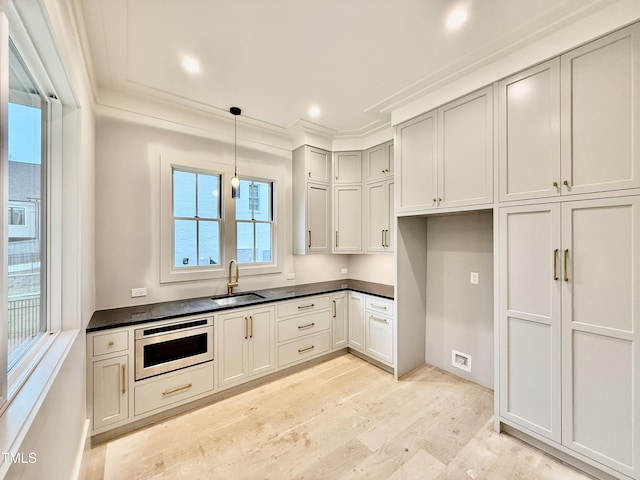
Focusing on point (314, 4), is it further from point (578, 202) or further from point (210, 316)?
point (210, 316)

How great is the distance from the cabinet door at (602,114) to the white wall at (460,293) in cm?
103

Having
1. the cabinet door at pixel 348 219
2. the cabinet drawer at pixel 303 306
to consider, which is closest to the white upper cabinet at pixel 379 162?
the cabinet door at pixel 348 219

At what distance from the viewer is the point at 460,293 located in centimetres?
294

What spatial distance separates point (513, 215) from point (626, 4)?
1.29 metres

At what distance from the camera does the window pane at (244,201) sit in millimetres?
3320

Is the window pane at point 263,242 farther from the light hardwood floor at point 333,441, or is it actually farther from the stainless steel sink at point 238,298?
the light hardwood floor at point 333,441

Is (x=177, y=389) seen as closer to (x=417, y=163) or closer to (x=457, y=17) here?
(x=417, y=163)

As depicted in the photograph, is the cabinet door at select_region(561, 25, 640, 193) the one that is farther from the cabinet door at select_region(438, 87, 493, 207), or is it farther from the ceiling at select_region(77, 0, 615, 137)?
the cabinet door at select_region(438, 87, 493, 207)

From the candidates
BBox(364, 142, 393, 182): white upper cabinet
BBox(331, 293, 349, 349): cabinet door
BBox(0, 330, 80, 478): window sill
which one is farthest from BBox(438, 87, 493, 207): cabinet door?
BBox(0, 330, 80, 478): window sill

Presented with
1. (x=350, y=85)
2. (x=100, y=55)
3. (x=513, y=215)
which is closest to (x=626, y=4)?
(x=513, y=215)

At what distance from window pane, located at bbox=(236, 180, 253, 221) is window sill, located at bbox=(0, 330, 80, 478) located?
2069 millimetres

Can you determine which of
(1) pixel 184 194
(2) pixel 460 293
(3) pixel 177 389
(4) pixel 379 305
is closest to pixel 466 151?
(2) pixel 460 293

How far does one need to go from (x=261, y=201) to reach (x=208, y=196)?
0.68 m

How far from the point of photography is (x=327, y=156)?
12.1 feet
